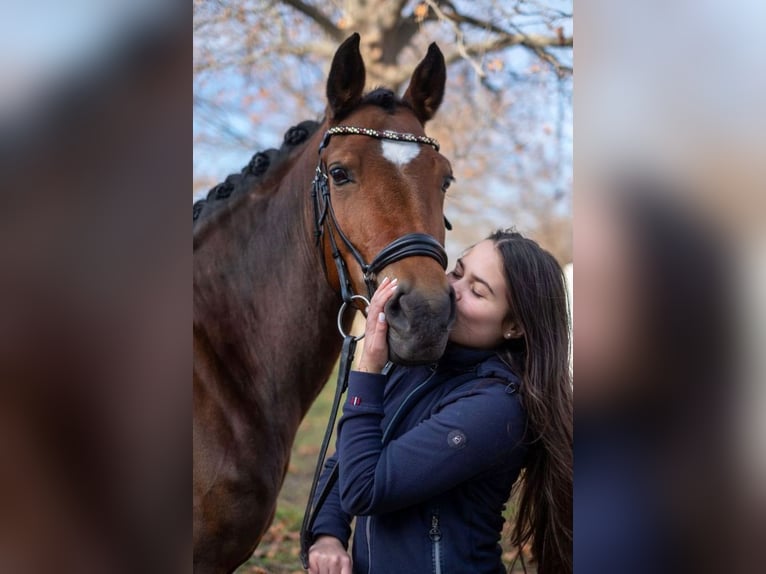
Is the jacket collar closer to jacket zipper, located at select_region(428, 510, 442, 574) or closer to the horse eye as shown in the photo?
jacket zipper, located at select_region(428, 510, 442, 574)

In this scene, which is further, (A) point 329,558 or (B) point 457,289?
(B) point 457,289

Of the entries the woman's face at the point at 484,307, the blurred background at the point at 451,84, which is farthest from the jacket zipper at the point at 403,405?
the blurred background at the point at 451,84

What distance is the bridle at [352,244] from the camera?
1.75m

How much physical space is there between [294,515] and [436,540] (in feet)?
12.0

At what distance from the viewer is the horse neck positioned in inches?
86.1

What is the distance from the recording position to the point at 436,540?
1460 mm

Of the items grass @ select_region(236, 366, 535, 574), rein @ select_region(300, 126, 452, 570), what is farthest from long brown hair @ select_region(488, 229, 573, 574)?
grass @ select_region(236, 366, 535, 574)

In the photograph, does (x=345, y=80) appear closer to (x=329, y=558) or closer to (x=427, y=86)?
(x=427, y=86)

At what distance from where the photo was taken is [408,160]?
6.38 feet

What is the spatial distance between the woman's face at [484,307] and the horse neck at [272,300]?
2.20ft

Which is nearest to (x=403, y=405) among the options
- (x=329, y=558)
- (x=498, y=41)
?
(x=329, y=558)
